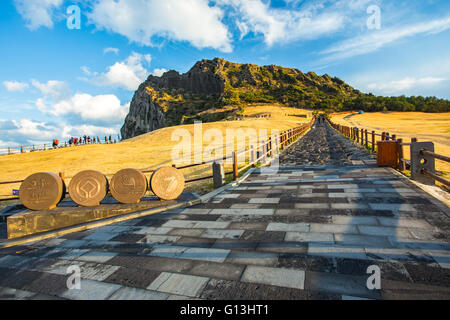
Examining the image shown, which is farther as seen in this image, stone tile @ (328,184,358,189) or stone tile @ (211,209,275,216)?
stone tile @ (328,184,358,189)

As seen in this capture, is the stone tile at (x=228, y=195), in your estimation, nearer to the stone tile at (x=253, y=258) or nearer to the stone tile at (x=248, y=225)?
the stone tile at (x=248, y=225)

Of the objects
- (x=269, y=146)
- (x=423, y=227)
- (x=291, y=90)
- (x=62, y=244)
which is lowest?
(x=62, y=244)

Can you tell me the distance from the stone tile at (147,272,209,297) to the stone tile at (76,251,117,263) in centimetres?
120

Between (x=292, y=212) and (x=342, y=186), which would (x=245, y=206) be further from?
(x=342, y=186)

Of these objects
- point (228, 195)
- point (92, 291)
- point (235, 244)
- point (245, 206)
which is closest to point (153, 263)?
point (92, 291)

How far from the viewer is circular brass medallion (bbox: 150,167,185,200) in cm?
671

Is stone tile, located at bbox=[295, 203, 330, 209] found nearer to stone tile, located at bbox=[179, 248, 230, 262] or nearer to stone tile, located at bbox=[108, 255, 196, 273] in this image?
stone tile, located at bbox=[179, 248, 230, 262]

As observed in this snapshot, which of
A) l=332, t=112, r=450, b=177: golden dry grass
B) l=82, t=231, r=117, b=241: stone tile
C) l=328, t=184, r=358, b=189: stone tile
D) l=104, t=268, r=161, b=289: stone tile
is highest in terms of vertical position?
l=332, t=112, r=450, b=177: golden dry grass

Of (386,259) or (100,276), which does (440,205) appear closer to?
(386,259)

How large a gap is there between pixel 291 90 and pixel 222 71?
174ft

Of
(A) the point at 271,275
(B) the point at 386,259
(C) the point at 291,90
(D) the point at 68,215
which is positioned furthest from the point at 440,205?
(C) the point at 291,90

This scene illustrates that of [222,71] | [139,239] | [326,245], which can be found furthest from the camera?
[222,71]

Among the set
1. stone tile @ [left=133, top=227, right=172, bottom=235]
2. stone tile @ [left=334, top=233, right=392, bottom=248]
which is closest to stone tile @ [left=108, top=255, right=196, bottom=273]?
stone tile @ [left=133, top=227, right=172, bottom=235]

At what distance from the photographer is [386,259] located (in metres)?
3.21
